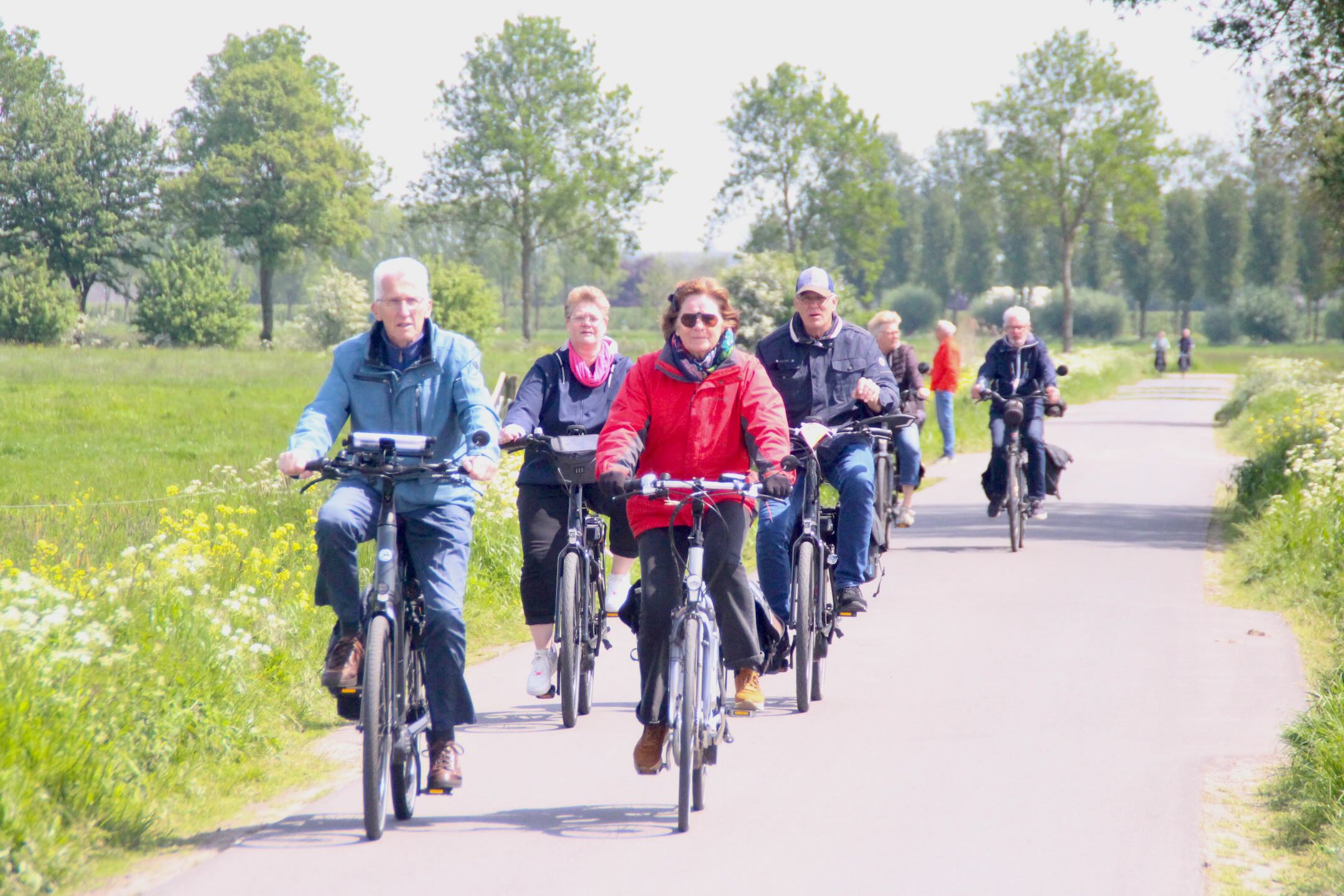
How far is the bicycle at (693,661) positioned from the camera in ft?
15.5

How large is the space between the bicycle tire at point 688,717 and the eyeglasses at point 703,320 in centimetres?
108

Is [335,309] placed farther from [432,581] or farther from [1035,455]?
[432,581]

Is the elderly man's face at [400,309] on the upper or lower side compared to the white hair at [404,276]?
lower

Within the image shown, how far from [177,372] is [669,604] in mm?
36754

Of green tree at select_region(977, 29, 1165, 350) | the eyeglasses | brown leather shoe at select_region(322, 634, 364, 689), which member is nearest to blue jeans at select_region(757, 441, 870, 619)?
the eyeglasses

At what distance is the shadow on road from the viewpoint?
15.2 ft

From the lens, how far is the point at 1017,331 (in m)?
12.3

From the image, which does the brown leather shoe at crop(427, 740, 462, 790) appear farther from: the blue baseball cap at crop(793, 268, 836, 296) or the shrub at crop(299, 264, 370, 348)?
the shrub at crop(299, 264, 370, 348)

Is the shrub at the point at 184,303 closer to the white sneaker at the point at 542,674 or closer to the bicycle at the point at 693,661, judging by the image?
the white sneaker at the point at 542,674

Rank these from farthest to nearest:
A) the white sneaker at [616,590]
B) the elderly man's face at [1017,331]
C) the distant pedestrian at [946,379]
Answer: the distant pedestrian at [946,379] → the elderly man's face at [1017,331] → the white sneaker at [616,590]

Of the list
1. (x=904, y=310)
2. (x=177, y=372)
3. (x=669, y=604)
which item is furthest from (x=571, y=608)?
(x=904, y=310)

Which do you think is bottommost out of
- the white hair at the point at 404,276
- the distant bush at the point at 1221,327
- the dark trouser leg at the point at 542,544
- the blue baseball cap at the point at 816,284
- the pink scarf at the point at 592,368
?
the dark trouser leg at the point at 542,544

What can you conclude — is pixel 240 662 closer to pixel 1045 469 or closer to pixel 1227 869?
pixel 1227 869

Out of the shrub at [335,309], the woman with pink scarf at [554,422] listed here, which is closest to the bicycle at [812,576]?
the woman with pink scarf at [554,422]
